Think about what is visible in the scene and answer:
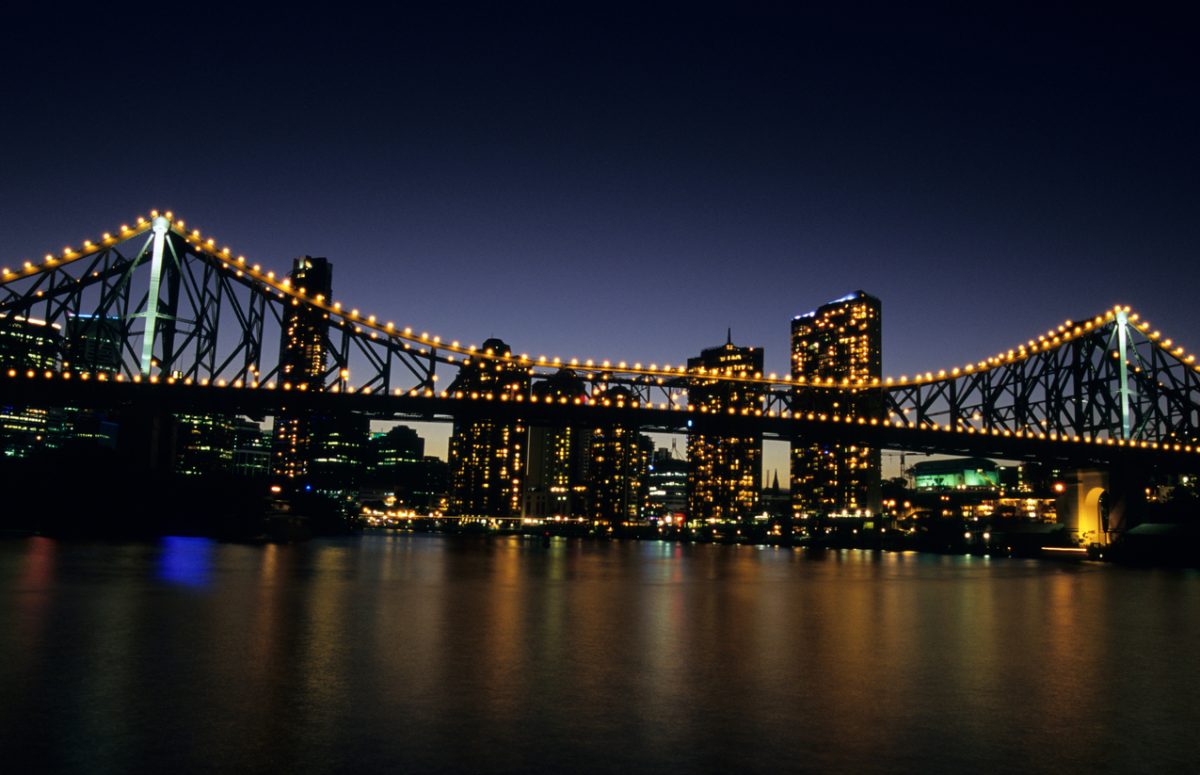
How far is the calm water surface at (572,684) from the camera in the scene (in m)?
8.83

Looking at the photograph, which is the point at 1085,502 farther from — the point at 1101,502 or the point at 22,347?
the point at 22,347

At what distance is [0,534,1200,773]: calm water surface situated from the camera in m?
8.83

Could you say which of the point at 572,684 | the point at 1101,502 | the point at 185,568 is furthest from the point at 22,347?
the point at 572,684

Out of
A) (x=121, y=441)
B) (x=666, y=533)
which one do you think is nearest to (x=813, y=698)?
(x=121, y=441)

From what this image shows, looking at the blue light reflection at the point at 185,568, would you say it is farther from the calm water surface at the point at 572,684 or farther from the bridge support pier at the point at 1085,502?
the bridge support pier at the point at 1085,502

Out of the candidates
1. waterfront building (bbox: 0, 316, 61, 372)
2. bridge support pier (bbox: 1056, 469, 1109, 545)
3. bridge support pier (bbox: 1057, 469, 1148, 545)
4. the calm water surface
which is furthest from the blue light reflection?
bridge support pier (bbox: 1056, 469, 1109, 545)

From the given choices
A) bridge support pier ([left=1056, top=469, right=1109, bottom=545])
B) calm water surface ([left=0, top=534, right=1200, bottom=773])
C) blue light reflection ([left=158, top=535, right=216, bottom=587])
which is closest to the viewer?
calm water surface ([left=0, top=534, right=1200, bottom=773])

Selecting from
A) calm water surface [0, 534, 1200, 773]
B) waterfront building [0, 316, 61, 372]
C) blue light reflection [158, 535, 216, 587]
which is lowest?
blue light reflection [158, 535, 216, 587]

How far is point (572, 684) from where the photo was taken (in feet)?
40.9

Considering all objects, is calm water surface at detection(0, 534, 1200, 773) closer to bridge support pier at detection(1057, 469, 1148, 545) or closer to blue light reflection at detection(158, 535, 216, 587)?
blue light reflection at detection(158, 535, 216, 587)

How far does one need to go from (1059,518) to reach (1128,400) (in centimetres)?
→ 1526

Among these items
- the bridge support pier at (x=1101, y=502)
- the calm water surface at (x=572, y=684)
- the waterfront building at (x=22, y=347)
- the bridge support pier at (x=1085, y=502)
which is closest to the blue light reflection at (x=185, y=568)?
the calm water surface at (x=572, y=684)

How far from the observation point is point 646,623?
20375 mm

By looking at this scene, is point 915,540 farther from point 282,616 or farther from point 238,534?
point 282,616
